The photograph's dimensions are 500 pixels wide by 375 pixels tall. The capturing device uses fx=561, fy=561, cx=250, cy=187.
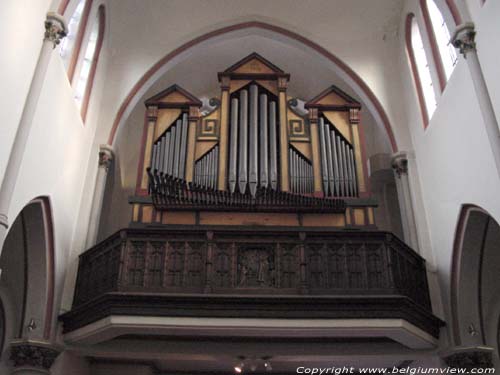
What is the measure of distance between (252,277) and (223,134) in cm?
395

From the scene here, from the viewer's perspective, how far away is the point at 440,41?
442 inches

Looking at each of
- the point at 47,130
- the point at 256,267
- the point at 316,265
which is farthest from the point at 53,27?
the point at 316,265

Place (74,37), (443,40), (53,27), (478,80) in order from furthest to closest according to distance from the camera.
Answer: (443,40) → (74,37) → (53,27) → (478,80)

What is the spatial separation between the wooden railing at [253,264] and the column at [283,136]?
80.3 inches

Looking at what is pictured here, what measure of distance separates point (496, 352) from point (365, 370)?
2967 millimetres

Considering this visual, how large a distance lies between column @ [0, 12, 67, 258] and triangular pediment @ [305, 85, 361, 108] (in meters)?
6.10

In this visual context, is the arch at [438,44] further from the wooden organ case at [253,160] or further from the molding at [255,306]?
the molding at [255,306]

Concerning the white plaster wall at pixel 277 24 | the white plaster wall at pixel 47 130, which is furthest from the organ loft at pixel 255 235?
the white plaster wall at pixel 47 130

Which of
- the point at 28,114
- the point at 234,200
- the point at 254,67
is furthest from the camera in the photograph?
the point at 254,67

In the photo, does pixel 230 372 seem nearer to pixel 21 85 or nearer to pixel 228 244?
pixel 228 244

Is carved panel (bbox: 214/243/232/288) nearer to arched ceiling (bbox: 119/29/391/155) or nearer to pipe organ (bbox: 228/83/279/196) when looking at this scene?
pipe organ (bbox: 228/83/279/196)

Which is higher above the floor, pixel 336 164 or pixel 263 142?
pixel 263 142

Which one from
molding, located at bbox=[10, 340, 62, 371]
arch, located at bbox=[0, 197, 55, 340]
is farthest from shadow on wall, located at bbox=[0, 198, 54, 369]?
molding, located at bbox=[10, 340, 62, 371]

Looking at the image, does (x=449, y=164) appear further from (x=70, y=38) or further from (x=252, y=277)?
(x=70, y=38)
